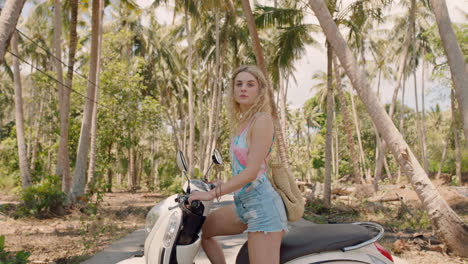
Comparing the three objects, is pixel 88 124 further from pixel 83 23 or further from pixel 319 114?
pixel 319 114

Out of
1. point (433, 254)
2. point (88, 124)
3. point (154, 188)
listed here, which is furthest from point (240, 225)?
point (154, 188)

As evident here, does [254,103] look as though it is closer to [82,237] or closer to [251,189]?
[251,189]

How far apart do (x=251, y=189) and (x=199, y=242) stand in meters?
0.45

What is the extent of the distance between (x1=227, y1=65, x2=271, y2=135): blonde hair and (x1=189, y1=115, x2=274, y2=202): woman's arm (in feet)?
0.43

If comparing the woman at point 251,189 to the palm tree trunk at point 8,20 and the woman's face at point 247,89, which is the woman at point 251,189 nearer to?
the woman's face at point 247,89

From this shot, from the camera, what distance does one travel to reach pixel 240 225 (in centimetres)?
230

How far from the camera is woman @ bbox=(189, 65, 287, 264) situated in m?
2.08

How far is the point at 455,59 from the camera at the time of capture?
562cm

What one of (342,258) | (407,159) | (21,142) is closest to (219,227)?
(342,258)

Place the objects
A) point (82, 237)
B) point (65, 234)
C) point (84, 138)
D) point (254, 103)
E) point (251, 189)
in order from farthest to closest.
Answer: point (84, 138) < point (65, 234) < point (82, 237) < point (254, 103) < point (251, 189)

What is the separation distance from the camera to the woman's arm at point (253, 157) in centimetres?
207

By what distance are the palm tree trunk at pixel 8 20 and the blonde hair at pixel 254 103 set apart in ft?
9.49

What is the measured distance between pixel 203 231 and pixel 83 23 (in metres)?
19.2

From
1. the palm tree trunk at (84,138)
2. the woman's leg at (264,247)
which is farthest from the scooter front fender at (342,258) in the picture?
the palm tree trunk at (84,138)
